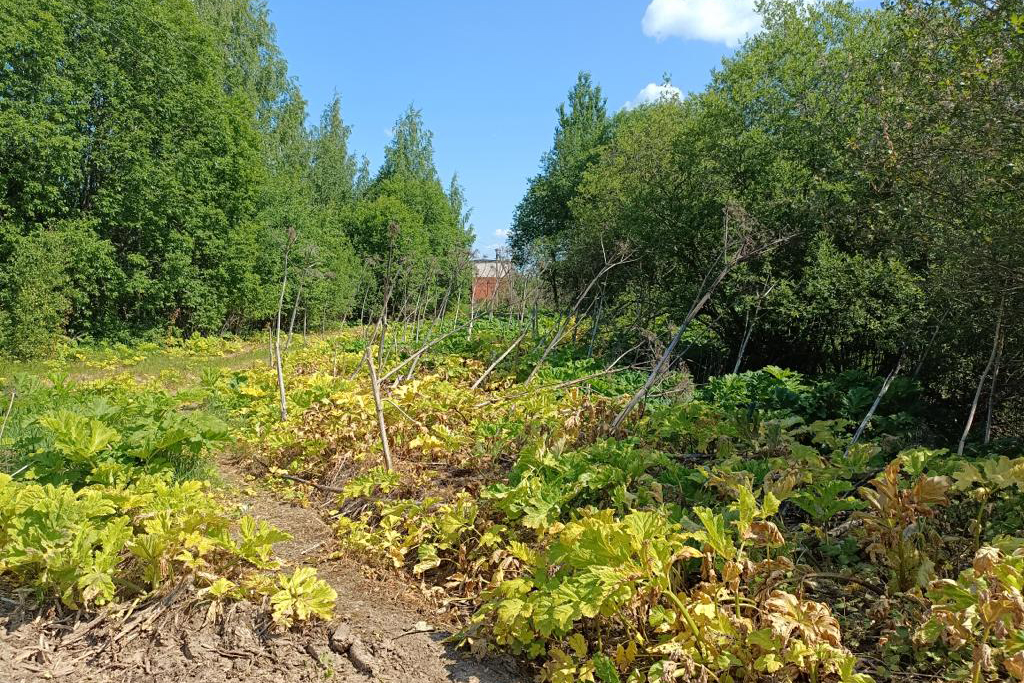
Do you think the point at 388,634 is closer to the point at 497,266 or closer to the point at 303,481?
the point at 303,481

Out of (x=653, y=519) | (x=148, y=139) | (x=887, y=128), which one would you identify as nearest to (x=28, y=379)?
(x=653, y=519)

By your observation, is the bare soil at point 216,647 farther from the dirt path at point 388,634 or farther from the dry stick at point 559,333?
the dry stick at point 559,333

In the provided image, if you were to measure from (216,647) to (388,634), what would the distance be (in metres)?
0.74

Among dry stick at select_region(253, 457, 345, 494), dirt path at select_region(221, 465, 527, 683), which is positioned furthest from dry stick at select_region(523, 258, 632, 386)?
dirt path at select_region(221, 465, 527, 683)

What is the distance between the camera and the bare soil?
2.82 meters

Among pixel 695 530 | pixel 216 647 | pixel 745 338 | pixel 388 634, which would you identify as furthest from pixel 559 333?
pixel 216 647

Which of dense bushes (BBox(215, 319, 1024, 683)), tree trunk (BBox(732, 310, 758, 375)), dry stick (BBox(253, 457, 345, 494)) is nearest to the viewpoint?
dense bushes (BBox(215, 319, 1024, 683))

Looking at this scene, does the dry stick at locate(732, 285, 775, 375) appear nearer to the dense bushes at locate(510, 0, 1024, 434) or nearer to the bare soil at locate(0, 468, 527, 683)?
the dense bushes at locate(510, 0, 1024, 434)

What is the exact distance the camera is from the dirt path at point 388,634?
9.36 ft

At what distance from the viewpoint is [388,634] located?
3164mm

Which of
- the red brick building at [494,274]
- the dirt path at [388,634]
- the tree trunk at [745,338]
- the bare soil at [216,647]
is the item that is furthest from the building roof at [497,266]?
the bare soil at [216,647]

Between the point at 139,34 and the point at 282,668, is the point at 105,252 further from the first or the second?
the point at 282,668

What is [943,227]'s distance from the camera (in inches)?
233

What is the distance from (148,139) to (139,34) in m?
2.14
